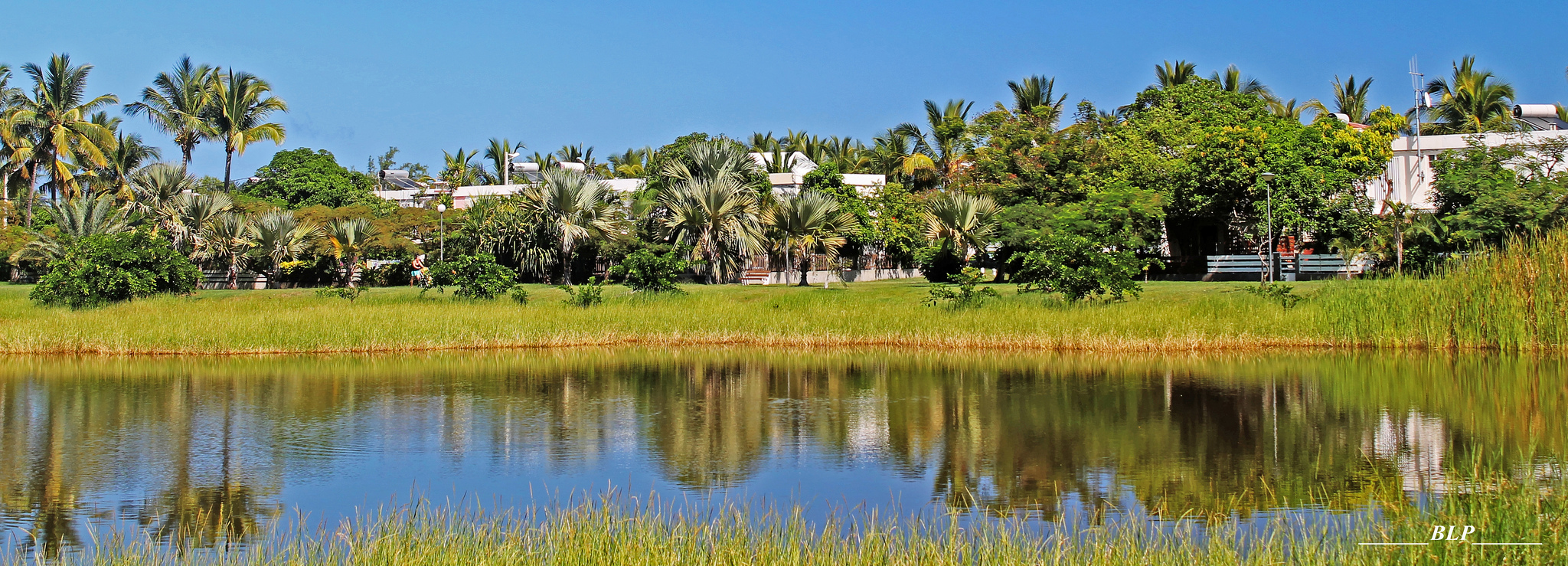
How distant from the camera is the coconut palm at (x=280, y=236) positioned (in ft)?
115

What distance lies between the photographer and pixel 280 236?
35312mm

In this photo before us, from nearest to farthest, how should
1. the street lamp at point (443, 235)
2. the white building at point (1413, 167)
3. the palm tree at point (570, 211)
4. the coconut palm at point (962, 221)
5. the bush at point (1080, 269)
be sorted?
the bush at point (1080, 269), the palm tree at point (570, 211), the coconut palm at point (962, 221), the street lamp at point (443, 235), the white building at point (1413, 167)

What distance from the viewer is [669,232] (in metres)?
35.2

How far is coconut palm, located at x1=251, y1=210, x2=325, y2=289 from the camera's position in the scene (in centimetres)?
3516

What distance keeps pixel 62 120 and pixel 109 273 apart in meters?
27.4

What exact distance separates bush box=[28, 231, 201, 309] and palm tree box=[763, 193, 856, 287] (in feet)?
52.4

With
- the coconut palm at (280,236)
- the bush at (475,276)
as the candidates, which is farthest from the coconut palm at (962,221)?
the coconut palm at (280,236)

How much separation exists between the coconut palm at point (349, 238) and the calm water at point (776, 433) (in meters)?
16.1

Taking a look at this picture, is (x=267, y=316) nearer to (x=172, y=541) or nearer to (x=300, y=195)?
(x=172, y=541)

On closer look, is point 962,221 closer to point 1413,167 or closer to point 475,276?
point 475,276

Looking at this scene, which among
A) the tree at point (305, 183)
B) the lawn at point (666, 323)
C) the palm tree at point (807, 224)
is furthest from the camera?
the tree at point (305, 183)

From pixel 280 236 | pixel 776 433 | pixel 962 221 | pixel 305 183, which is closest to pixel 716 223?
pixel 962 221

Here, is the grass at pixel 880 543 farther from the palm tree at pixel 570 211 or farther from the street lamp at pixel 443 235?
the street lamp at pixel 443 235

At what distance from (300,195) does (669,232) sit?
30963mm
